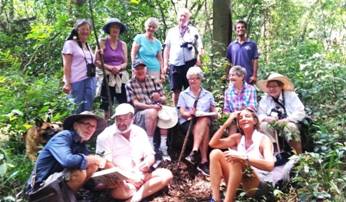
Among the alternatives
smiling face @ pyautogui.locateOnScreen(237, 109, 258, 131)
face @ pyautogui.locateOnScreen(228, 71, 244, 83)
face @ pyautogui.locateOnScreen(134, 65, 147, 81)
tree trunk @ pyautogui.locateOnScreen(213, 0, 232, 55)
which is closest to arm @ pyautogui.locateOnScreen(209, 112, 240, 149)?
smiling face @ pyautogui.locateOnScreen(237, 109, 258, 131)

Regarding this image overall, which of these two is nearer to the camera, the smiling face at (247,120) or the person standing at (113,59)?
the smiling face at (247,120)

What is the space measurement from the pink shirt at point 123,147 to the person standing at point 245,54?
2.45 meters

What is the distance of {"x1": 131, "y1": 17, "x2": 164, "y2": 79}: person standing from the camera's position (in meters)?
6.57

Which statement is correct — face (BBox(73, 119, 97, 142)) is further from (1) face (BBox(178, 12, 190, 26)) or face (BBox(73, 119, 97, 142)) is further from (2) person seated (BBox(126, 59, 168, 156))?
(1) face (BBox(178, 12, 190, 26))

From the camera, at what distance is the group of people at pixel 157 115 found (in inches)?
185

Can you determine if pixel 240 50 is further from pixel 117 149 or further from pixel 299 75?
pixel 117 149

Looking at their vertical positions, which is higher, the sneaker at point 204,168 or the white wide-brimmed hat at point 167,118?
the white wide-brimmed hat at point 167,118

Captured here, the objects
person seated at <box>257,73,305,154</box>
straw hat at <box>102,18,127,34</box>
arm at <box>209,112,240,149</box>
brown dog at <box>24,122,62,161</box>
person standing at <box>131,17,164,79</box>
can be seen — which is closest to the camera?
arm at <box>209,112,240,149</box>

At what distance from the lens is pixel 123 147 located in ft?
17.3

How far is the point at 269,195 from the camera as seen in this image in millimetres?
4973

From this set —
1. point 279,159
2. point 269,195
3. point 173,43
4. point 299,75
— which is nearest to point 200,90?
point 173,43

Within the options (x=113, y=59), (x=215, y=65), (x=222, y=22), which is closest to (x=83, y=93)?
(x=113, y=59)

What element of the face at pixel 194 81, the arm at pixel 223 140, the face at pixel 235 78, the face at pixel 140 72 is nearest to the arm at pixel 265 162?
the arm at pixel 223 140

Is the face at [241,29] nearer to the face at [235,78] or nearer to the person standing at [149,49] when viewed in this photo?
the face at [235,78]
